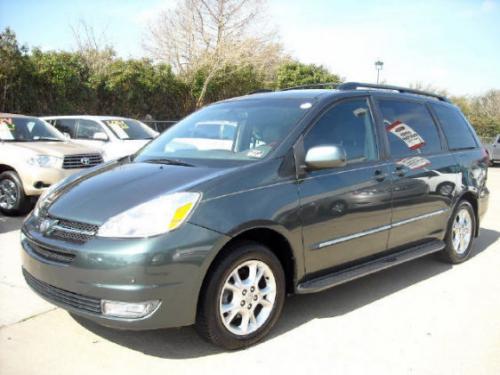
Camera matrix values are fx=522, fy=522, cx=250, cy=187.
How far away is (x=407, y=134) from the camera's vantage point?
4930 mm

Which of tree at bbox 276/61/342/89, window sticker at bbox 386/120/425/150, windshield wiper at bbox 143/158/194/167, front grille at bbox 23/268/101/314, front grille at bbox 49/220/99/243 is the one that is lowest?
front grille at bbox 23/268/101/314

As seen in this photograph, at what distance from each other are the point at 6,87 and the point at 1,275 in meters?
10.2

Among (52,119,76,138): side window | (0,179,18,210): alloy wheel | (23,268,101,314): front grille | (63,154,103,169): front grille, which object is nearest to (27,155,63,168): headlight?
(63,154,103,169): front grille

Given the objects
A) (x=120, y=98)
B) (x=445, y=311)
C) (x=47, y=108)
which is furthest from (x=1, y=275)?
(x=120, y=98)

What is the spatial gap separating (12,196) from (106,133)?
303cm

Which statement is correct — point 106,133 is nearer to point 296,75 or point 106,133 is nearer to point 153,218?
point 153,218

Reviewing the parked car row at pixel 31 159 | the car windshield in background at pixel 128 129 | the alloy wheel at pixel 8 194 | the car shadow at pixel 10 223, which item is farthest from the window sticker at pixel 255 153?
the car windshield in background at pixel 128 129

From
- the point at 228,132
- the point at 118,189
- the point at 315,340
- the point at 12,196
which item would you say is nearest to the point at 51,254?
the point at 118,189

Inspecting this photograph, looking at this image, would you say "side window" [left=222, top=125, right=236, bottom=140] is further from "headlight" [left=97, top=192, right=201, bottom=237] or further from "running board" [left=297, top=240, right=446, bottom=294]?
"running board" [left=297, top=240, right=446, bottom=294]

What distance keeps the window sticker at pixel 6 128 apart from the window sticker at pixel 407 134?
6.11m

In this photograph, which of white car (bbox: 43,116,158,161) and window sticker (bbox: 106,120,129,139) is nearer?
white car (bbox: 43,116,158,161)

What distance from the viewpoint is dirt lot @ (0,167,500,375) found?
3.22 metres

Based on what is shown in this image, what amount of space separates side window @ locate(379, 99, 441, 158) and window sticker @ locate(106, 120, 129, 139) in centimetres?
683

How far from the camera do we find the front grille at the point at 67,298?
3.11 m
